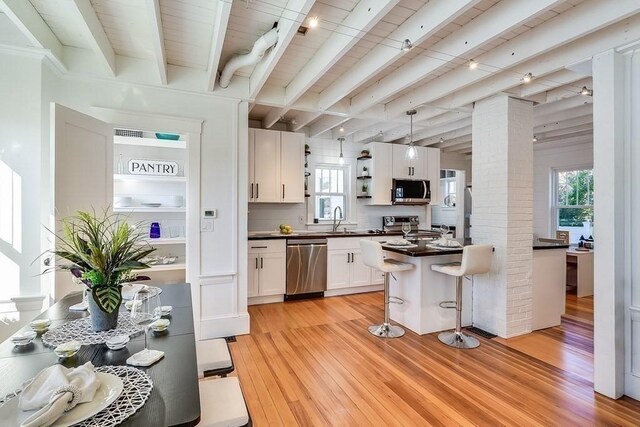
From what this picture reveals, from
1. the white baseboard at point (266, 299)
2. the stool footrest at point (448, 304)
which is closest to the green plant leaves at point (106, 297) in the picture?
the stool footrest at point (448, 304)

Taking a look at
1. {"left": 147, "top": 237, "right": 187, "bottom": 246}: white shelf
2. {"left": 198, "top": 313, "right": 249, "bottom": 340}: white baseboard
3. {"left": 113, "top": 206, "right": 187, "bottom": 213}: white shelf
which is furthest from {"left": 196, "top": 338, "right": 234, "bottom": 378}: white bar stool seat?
{"left": 113, "top": 206, "right": 187, "bottom": 213}: white shelf

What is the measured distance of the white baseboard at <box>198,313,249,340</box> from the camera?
3.38 meters

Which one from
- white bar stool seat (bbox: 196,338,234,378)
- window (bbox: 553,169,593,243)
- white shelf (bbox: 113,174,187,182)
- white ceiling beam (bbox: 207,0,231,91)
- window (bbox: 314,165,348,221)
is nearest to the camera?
white bar stool seat (bbox: 196,338,234,378)

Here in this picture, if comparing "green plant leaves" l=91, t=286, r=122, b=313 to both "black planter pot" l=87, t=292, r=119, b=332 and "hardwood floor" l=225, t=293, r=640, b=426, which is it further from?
"hardwood floor" l=225, t=293, r=640, b=426

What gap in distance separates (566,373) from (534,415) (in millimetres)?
840

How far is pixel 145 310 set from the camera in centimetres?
144

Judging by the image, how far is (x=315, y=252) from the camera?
4781 mm

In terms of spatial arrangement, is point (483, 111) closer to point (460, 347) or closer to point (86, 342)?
point (460, 347)

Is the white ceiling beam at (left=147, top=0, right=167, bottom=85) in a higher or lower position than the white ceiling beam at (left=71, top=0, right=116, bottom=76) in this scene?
lower

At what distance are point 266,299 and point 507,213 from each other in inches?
131

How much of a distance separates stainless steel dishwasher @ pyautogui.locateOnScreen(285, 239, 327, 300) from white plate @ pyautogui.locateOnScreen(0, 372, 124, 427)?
366 cm

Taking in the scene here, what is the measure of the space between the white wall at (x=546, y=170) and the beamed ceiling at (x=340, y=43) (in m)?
2.03

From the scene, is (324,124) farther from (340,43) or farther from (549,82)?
(549,82)

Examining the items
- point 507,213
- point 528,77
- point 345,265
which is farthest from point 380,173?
point 528,77
